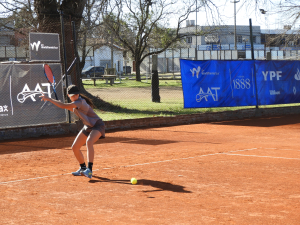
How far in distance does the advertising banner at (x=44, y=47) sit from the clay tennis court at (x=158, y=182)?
2284 mm

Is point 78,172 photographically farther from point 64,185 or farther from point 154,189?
point 154,189

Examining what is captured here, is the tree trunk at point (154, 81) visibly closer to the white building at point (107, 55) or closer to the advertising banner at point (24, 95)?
the advertising banner at point (24, 95)

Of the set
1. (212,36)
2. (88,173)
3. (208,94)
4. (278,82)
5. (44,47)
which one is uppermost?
(212,36)

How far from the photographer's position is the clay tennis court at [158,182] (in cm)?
479

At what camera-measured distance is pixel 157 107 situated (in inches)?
710

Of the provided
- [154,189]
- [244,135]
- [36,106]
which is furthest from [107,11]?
[154,189]

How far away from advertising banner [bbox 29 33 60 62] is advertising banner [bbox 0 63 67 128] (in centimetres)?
33

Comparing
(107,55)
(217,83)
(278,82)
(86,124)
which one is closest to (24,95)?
(86,124)

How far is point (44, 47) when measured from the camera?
1114 centimetres

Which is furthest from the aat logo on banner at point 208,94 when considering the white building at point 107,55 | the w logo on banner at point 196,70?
the white building at point 107,55

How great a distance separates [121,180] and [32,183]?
1.42 metres

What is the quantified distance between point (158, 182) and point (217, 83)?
916cm

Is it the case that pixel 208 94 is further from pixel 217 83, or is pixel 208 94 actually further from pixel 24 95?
pixel 24 95

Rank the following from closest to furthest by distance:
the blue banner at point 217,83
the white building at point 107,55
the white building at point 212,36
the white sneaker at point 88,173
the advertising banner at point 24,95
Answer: the white sneaker at point 88,173, the advertising banner at point 24,95, the blue banner at point 217,83, the white building at point 212,36, the white building at point 107,55
